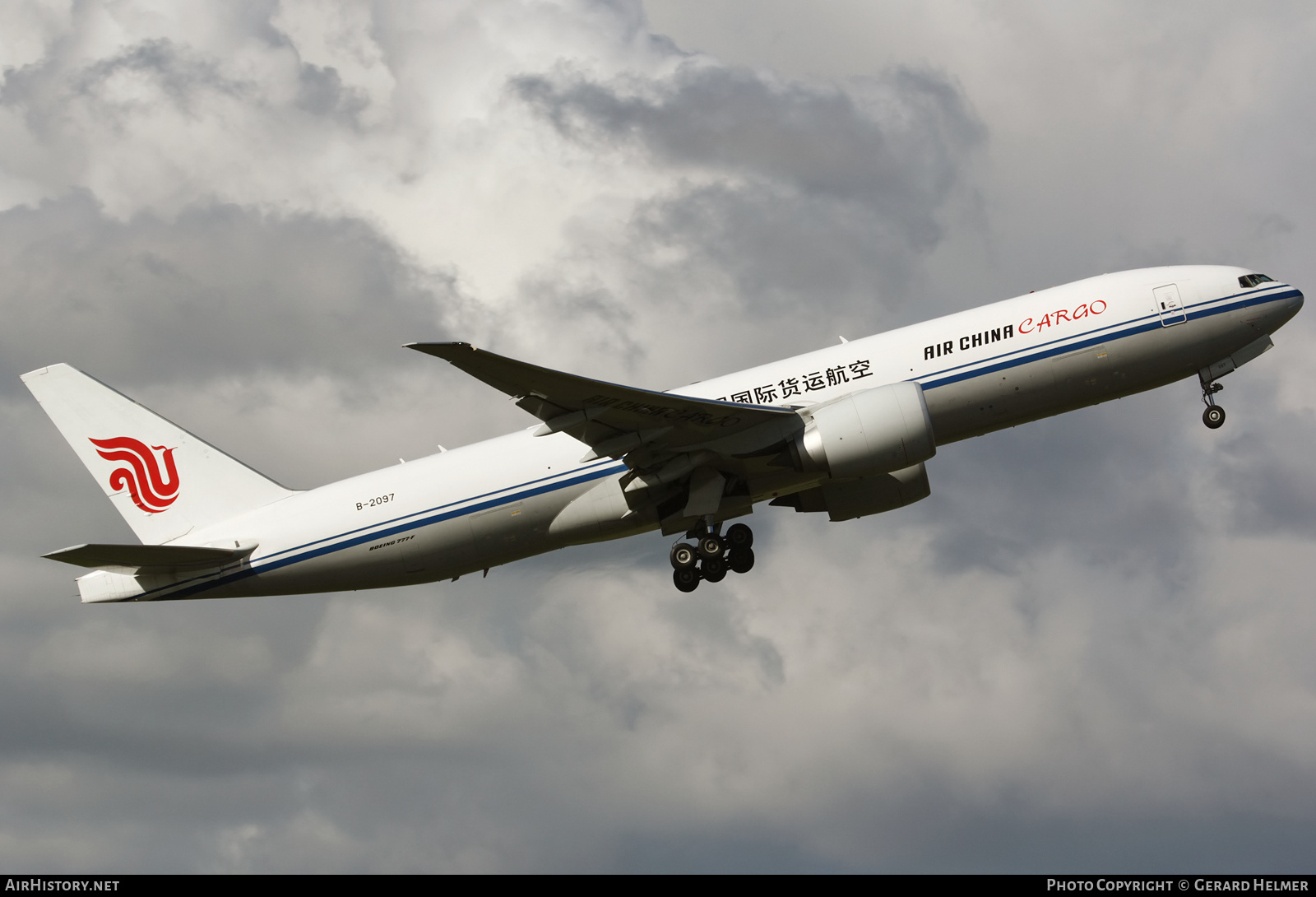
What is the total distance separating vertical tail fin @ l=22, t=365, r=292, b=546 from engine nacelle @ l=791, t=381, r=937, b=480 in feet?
52.0

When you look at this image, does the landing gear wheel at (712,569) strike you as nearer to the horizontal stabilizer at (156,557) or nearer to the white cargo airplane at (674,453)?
the white cargo airplane at (674,453)

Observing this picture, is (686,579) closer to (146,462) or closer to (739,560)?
(739,560)

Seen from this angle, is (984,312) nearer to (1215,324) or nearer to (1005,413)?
(1005,413)

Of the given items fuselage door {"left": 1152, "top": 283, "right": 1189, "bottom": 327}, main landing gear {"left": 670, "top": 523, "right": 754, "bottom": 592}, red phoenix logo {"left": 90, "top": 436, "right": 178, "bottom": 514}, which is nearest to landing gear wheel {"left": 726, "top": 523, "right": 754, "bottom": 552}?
main landing gear {"left": 670, "top": 523, "right": 754, "bottom": 592}

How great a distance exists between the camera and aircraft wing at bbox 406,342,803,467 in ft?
101

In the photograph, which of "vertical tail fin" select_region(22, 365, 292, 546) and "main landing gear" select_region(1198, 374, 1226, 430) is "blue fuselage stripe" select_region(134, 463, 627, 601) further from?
"main landing gear" select_region(1198, 374, 1226, 430)

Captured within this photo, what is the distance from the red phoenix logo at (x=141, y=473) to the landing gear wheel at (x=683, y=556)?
1480 centimetres

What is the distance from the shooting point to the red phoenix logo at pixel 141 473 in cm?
3862

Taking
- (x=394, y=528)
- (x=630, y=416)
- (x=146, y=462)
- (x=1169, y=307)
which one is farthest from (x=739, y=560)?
(x=146, y=462)

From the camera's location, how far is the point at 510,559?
36.3 metres
